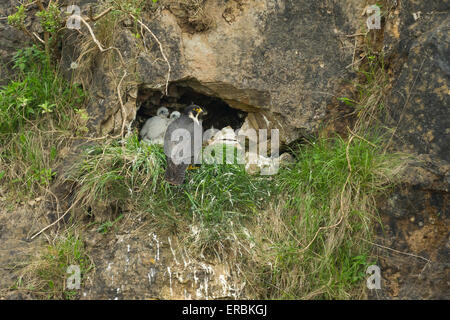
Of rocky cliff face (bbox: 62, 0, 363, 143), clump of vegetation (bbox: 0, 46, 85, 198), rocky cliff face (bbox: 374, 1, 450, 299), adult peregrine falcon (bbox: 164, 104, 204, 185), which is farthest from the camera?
rocky cliff face (bbox: 62, 0, 363, 143)

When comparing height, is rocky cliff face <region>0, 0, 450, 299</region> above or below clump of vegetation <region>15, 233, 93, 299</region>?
above

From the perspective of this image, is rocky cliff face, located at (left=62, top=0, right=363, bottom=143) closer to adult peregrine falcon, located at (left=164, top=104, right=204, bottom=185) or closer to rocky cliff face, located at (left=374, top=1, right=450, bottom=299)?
adult peregrine falcon, located at (left=164, top=104, right=204, bottom=185)

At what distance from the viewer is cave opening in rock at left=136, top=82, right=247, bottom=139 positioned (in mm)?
5434

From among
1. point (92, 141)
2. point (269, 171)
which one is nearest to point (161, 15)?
point (92, 141)

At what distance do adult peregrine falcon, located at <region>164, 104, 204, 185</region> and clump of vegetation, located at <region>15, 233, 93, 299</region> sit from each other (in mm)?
978

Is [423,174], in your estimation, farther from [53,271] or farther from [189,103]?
[53,271]

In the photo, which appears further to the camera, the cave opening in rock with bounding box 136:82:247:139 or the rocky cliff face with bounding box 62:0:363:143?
the cave opening in rock with bounding box 136:82:247:139

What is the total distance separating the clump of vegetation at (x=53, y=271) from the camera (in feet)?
14.0

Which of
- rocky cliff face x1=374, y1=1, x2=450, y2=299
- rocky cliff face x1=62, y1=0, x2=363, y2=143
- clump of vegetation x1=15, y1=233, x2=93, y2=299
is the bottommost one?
clump of vegetation x1=15, y1=233, x2=93, y2=299

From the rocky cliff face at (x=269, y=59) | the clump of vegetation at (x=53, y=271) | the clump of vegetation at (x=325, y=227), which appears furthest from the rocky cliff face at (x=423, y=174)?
the clump of vegetation at (x=53, y=271)

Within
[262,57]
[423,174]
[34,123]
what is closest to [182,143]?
[262,57]

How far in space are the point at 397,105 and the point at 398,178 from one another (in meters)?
0.67

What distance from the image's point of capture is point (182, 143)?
490cm

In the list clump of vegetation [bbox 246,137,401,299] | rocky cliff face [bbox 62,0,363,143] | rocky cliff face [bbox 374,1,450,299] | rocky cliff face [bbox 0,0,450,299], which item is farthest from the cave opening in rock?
rocky cliff face [bbox 374,1,450,299]
